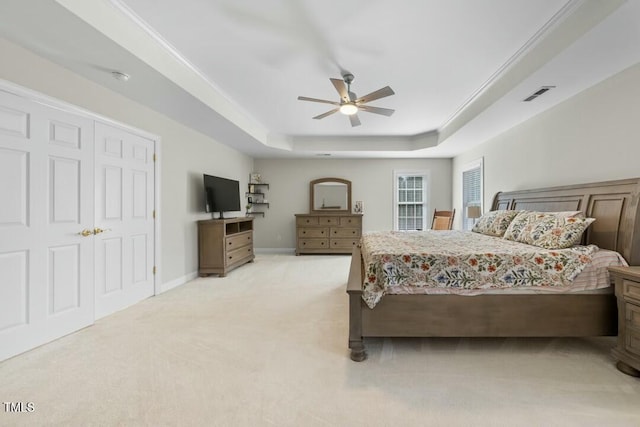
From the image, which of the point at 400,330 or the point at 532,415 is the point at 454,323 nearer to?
the point at 400,330

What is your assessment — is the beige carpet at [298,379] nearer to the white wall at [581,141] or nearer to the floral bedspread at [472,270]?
the floral bedspread at [472,270]

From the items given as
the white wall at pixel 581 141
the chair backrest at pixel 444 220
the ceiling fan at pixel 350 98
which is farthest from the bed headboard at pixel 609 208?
the chair backrest at pixel 444 220

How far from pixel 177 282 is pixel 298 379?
3.03 metres

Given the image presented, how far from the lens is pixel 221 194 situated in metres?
5.32

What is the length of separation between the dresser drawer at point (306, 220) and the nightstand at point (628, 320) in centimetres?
541

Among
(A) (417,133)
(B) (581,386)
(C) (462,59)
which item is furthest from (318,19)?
(A) (417,133)

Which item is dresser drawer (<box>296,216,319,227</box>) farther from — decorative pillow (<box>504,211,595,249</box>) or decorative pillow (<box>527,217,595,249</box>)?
decorative pillow (<box>527,217,595,249</box>)

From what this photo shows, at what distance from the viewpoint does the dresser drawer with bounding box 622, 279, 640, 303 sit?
1.94m

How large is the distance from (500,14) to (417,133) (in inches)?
150

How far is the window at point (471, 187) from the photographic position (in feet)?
18.7

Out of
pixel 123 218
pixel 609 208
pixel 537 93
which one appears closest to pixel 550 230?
pixel 609 208

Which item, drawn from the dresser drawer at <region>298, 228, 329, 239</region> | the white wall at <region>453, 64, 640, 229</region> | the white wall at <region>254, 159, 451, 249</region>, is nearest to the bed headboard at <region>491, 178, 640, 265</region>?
the white wall at <region>453, 64, 640, 229</region>

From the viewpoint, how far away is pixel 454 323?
2.25m

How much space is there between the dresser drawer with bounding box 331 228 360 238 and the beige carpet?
4.09 metres
